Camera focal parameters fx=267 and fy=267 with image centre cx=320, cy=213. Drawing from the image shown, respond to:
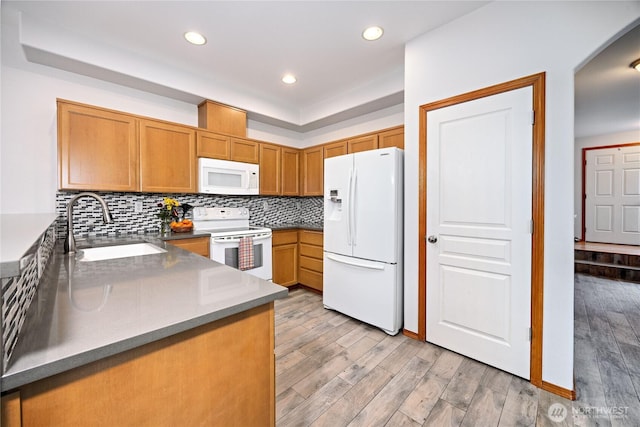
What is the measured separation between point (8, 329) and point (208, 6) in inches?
89.9

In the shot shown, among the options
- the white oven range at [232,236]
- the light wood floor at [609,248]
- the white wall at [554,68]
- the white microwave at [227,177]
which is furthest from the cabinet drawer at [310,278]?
the light wood floor at [609,248]

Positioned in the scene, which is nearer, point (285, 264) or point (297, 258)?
point (285, 264)

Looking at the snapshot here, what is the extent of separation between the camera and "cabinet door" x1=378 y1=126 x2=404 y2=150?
119 inches

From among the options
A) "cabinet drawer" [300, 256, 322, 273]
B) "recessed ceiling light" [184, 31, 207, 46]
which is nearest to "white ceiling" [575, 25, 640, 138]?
"cabinet drawer" [300, 256, 322, 273]

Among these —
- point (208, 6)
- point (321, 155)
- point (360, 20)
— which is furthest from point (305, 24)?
point (321, 155)

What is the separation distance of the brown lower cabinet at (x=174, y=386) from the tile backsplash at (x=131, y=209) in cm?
251

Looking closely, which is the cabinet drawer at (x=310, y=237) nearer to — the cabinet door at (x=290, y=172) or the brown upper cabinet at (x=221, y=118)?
the cabinet door at (x=290, y=172)

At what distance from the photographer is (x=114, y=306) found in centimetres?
83

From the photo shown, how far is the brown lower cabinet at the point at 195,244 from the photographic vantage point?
8.72 ft

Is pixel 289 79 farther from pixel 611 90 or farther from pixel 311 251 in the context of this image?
pixel 611 90

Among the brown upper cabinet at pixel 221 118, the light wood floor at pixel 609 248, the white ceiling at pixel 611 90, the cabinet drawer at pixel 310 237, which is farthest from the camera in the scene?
the light wood floor at pixel 609 248

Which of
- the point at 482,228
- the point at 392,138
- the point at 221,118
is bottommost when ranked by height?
the point at 482,228

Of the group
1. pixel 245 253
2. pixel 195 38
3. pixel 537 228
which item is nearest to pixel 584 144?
pixel 537 228

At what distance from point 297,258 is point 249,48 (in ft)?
8.38
